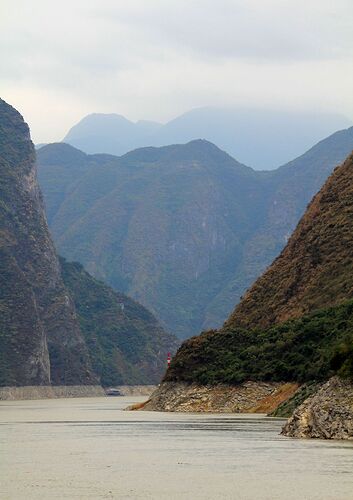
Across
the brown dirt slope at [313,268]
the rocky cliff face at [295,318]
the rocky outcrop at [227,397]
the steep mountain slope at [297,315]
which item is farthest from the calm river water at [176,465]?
the brown dirt slope at [313,268]

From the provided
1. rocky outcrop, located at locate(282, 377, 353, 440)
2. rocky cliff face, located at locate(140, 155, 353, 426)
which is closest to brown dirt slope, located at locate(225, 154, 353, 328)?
rocky cliff face, located at locate(140, 155, 353, 426)

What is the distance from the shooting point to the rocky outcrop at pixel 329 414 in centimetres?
7200

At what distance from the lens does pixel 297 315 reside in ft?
513

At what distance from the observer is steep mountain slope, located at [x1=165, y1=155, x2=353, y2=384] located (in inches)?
5005

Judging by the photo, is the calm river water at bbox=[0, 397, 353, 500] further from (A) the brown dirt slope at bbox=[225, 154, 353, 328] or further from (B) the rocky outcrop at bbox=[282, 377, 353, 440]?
(A) the brown dirt slope at bbox=[225, 154, 353, 328]

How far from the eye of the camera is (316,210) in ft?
581

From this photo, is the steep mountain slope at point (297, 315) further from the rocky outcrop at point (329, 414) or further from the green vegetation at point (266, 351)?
the rocky outcrop at point (329, 414)

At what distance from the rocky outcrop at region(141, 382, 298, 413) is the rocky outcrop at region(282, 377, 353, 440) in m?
42.1

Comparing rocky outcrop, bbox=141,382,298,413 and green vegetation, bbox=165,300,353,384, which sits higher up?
green vegetation, bbox=165,300,353,384

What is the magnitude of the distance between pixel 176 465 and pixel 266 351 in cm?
7544

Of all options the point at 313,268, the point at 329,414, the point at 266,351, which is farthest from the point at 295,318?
the point at 329,414

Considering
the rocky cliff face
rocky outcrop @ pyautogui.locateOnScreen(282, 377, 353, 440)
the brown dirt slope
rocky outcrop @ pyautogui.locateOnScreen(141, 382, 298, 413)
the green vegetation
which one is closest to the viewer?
rocky outcrop @ pyautogui.locateOnScreen(282, 377, 353, 440)

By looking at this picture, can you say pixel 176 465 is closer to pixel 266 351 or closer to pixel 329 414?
pixel 329 414

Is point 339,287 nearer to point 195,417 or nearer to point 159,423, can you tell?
point 195,417
